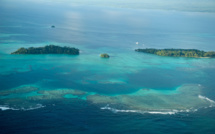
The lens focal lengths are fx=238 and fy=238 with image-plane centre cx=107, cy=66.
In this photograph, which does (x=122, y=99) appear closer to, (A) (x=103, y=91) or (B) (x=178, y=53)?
(A) (x=103, y=91)

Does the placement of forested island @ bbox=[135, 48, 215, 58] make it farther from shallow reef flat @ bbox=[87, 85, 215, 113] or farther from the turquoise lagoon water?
shallow reef flat @ bbox=[87, 85, 215, 113]

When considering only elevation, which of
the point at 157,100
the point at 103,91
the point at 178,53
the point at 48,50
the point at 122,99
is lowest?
the point at 157,100

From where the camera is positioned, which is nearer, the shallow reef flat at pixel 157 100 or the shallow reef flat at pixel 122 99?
the shallow reef flat at pixel 122 99

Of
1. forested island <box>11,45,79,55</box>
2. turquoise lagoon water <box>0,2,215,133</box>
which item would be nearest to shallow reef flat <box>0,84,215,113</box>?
turquoise lagoon water <box>0,2,215,133</box>

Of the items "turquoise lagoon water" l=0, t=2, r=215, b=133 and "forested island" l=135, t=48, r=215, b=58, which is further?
"forested island" l=135, t=48, r=215, b=58

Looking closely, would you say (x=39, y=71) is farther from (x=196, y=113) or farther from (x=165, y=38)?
(x=165, y=38)

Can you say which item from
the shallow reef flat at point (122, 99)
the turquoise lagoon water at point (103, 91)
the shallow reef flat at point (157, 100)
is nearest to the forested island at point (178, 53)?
the turquoise lagoon water at point (103, 91)

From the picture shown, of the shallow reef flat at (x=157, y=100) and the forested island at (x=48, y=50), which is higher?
the forested island at (x=48, y=50)

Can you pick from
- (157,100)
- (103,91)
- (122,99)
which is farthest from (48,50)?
(157,100)

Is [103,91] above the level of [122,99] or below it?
above

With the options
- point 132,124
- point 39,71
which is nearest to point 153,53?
point 39,71

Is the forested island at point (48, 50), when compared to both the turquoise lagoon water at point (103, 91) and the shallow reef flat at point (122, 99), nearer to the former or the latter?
the turquoise lagoon water at point (103, 91)
